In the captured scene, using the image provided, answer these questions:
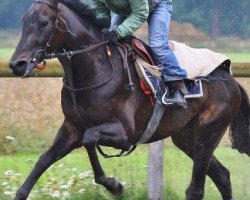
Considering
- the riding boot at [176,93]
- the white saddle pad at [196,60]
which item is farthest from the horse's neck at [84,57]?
the white saddle pad at [196,60]

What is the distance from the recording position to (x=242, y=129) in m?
7.98

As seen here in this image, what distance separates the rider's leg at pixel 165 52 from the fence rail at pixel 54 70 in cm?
133

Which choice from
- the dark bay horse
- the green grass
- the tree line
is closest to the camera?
the dark bay horse

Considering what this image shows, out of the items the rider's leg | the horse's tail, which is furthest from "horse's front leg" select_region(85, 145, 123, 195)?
the horse's tail

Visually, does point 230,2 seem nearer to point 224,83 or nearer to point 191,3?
point 191,3

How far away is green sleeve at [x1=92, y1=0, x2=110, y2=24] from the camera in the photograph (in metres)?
6.48

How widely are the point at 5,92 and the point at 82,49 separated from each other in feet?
12.0

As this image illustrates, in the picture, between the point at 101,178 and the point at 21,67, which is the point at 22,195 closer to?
the point at 101,178

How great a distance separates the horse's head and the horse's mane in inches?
8.6

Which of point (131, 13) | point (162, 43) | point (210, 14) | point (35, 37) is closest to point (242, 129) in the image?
point (162, 43)

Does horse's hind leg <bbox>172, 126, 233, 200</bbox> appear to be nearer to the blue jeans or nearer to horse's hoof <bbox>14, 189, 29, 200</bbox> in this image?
the blue jeans

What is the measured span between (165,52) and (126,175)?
1.60 metres

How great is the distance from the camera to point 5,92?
9.84m

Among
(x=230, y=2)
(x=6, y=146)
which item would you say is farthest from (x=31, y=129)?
(x=230, y=2)
